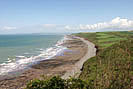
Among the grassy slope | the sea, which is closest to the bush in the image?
the grassy slope

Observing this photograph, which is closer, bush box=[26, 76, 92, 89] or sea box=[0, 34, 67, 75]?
bush box=[26, 76, 92, 89]

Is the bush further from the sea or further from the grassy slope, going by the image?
the sea

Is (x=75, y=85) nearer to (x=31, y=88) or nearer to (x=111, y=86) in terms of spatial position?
(x=111, y=86)

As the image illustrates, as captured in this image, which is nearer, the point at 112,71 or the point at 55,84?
the point at 55,84

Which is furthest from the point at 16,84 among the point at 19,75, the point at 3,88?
the point at 19,75

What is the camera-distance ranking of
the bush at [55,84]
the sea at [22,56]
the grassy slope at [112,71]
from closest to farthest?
the bush at [55,84], the grassy slope at [112,71], the sea at [22,56]

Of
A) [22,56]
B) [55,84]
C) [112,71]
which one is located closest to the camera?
[55,84]

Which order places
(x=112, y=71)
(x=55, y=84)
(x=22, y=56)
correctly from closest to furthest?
(x=55, y=84)
(x=112, y=71)
(x=22, y=56)

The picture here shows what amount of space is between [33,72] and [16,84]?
604cm

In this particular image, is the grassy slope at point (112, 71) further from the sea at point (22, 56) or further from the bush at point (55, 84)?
the sea at point (22, 56)

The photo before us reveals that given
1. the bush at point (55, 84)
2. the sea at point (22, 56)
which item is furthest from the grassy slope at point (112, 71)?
the sea at point (22, 56)

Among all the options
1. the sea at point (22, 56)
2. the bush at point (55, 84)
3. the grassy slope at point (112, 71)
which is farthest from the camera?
the sea at point (22, 56)

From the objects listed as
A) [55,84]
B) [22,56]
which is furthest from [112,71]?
[22,56]

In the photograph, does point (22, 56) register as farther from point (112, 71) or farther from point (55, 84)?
point (112, 71)
